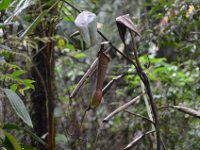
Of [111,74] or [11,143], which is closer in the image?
[11,143]

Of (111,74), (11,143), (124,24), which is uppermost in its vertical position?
(124,24)

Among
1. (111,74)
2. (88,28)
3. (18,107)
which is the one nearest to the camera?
(88,28)

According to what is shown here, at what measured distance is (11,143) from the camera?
2.94 ft

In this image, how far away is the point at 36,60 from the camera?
1582mm

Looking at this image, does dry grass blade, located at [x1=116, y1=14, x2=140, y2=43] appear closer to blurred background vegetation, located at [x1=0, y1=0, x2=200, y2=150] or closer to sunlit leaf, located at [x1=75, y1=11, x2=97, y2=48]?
sunlit leaf, located at [x1=75, y1=11, x2=97, y2=48]

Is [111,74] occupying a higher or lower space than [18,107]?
lower

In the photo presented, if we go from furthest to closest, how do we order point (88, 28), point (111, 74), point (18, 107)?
point (111, 74), point (18, 107), point (88, 28)

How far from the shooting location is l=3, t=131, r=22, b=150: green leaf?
88 cm

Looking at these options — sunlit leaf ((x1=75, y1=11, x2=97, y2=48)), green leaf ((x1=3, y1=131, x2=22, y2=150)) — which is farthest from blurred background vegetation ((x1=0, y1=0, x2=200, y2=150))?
sunlit leaf ((x1=75, y1=11, x2=97, y2=48))

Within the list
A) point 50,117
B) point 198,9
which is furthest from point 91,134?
point 50,117

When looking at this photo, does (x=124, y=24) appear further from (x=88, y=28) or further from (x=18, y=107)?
(x=18, y=107)

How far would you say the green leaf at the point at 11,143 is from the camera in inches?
34.8

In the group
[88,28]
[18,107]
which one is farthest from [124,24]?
[18,107]

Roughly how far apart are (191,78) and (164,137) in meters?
0.63
